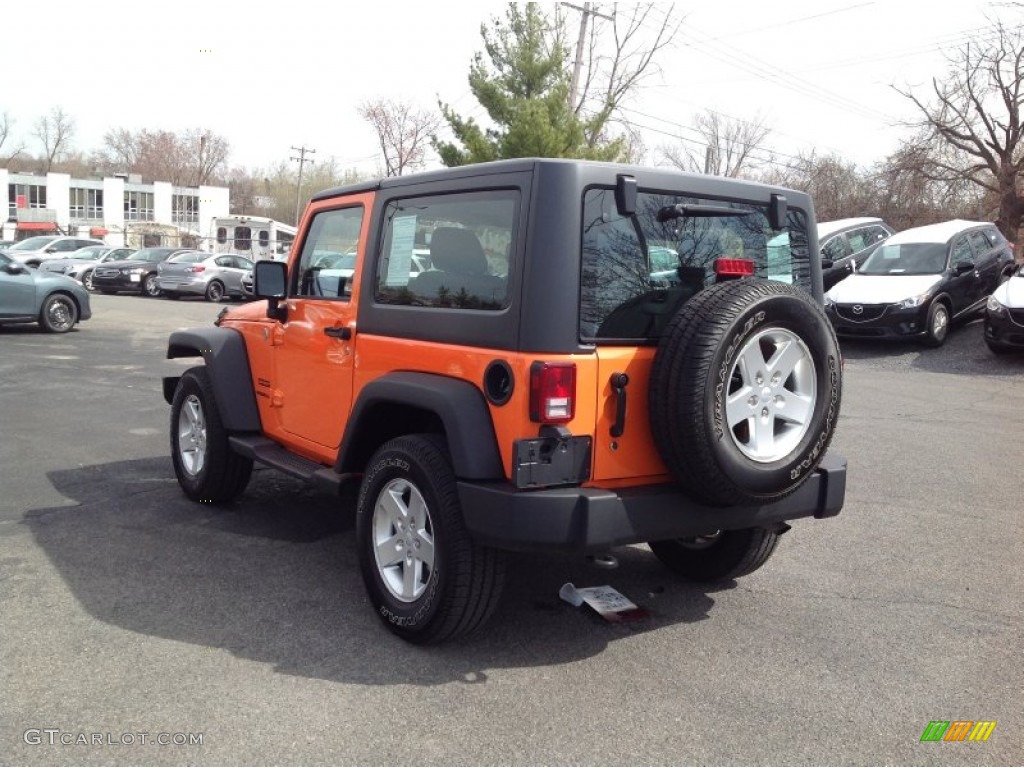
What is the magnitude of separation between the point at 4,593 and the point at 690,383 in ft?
11.0

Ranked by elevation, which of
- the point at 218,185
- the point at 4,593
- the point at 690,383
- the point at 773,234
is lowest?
the point at 4,593

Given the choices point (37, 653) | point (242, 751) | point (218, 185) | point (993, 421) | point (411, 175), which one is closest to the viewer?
point (242, 751)

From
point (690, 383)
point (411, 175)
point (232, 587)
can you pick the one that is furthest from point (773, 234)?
point (232, 587)

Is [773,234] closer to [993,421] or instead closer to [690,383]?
[690,383]

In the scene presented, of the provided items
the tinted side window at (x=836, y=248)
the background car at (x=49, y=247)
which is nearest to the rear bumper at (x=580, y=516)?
the tinted side window at (x=836, y=248)

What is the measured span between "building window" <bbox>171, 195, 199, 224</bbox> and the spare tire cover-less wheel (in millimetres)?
98941

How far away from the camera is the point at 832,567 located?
16.5 ft

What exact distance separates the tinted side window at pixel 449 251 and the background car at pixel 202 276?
75.4 feet

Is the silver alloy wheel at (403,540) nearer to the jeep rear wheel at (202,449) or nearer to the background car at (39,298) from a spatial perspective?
the jeep rear wheel at (202,449)

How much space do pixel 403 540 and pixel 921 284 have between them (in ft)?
43.9

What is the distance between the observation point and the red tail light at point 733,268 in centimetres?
373

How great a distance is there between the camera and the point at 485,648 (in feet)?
12.6

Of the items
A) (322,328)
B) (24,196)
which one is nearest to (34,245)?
(322,328)

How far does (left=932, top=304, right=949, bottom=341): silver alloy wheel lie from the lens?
48.8ft
